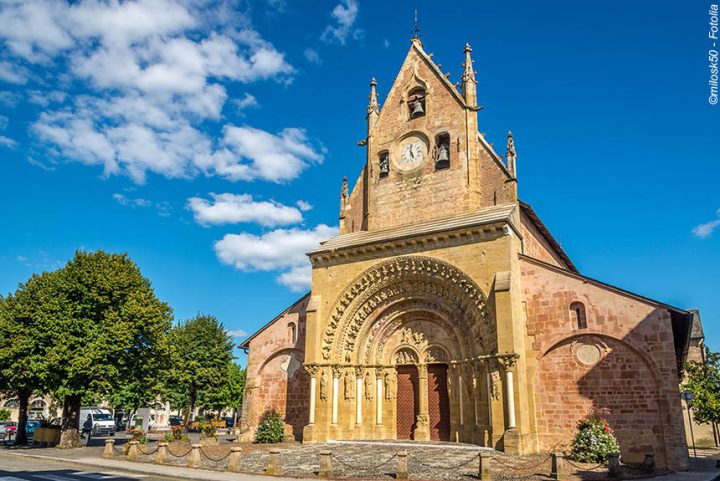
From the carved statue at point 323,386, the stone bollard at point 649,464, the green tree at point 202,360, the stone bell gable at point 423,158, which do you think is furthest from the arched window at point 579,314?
the green tree at point 202,360

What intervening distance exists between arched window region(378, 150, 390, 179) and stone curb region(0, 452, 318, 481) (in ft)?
49.3

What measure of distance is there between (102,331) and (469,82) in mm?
20017

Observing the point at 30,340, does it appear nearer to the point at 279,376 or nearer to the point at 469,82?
the point at 279,376

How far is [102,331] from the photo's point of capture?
24031 mm

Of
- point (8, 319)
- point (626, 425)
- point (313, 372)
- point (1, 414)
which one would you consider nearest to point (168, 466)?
point (313, 372)

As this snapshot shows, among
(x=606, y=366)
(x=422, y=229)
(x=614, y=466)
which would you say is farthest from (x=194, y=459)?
(x=606, y=366)

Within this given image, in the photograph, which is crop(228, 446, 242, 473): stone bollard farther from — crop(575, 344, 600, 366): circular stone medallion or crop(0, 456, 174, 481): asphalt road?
crop(575, 344, 600, 366): circular stone medallion

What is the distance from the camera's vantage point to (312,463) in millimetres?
17078

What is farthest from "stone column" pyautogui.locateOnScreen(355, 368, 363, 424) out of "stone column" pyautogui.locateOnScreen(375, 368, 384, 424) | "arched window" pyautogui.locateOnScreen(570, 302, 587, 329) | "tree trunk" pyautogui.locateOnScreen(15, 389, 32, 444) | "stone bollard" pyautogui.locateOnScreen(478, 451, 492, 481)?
"tree trunk" pyautogui.locateOnScreen(15, 389, 32, 444)

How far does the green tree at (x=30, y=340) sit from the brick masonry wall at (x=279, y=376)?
8751 millimetres

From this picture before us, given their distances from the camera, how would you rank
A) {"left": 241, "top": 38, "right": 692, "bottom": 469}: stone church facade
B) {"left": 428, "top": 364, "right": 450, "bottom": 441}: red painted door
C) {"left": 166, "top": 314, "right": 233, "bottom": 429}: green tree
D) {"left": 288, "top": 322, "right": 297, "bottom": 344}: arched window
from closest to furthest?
1. {"left": 241, "top": 38, "right": 692, "bottom": 469}: stone church facade
2. {"left": 428, "top": 364, "right": 450, "bottom": 441}: red painted door
3. {"left": 288, "top": 322, "right": 297, "bottom": 344}: arched window
4. {"left": 166, "top": 314, "right": 233, "bottom": 429}: green tree

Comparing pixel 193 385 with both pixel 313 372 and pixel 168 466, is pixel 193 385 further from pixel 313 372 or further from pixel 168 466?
pixel 168 466

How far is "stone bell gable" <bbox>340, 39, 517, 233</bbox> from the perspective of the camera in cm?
2306

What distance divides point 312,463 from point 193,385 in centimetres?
3190
